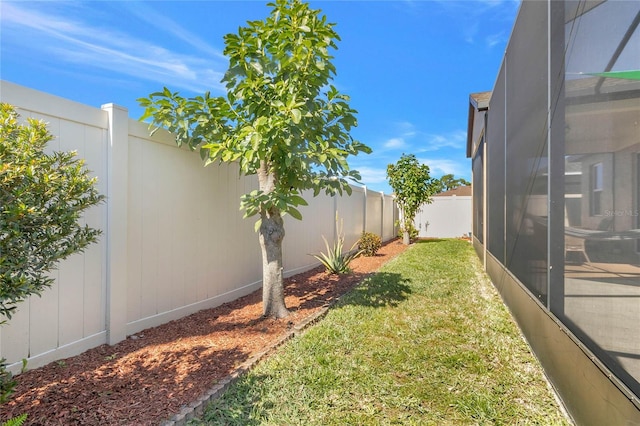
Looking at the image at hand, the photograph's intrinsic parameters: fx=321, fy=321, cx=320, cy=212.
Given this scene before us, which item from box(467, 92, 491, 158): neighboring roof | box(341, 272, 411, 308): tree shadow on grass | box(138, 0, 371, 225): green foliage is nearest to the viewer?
box(138, 0, 371, 225): green foliage

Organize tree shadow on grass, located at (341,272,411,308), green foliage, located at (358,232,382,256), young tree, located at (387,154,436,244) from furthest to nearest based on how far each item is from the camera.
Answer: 1. young tree, located at (387,154,436,244)
2. green foliage, located at (358,232,382,256)
3. tree shadow on grass, located at (341,272,411,308)

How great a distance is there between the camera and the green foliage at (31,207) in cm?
145

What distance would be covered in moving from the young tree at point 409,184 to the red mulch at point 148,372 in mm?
10017

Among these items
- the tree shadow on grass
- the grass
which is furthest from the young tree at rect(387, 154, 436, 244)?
the grass

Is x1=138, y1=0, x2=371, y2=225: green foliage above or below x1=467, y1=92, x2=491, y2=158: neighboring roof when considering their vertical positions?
below

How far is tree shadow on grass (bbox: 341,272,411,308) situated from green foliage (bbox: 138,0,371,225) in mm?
1847

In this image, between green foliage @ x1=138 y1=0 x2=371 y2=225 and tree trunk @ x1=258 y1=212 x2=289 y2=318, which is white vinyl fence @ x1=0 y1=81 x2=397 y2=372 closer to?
green foliage @ x1=138 y1=0 x2=371 y2=225

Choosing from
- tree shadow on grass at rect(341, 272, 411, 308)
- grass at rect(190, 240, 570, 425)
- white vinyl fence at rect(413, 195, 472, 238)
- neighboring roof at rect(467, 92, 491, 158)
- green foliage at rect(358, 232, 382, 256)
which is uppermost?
neighboring roof at rect(467, 92, 491, 158)

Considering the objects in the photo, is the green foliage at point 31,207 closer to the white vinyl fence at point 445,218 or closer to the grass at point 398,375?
the grass at point 398,375

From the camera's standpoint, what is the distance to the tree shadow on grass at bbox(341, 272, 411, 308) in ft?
14.7

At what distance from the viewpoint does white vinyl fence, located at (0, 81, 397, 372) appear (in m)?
2.46

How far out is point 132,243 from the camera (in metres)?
3.11

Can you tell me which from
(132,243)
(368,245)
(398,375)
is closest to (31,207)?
(132,243)

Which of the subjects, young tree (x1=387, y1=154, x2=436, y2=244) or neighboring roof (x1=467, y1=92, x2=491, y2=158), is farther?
young tree (x1=387, y1=154, x2=436, y2=244)
